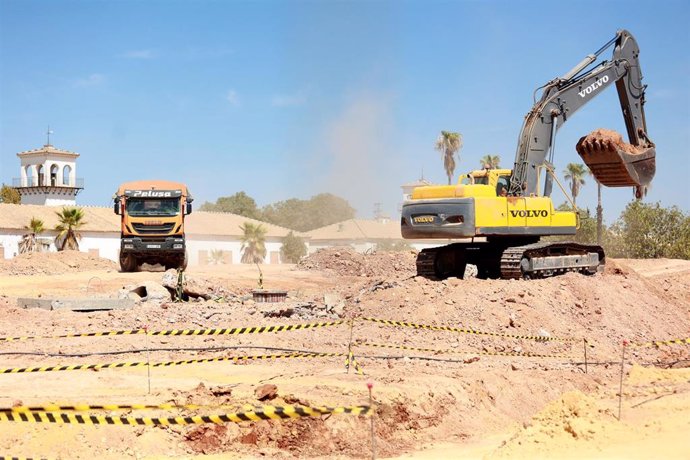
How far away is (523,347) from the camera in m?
16.3

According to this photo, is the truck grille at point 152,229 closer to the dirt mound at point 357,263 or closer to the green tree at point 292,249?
the dirt mound at point 357,263

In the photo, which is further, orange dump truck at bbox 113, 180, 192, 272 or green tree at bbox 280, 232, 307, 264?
green tree at bbox 280, 232, 307, 264

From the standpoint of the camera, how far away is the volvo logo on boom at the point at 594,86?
22125mm

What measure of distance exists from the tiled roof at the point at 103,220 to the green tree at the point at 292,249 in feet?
3.83

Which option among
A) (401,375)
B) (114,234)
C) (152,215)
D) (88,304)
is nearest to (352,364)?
(401,375)

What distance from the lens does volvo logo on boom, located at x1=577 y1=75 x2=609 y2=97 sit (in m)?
22.1

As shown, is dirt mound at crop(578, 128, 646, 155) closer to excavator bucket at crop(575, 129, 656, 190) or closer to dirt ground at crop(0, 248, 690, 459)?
excavator bucket at crop(575, 129, 656, 190)

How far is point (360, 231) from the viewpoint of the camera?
73312 mm

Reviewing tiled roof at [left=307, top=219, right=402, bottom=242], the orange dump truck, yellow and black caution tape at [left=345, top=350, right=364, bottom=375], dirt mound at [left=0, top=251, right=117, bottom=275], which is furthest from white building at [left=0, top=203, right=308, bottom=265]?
yellow and black caution tape at [left=345, top=350, right=364, bottom=375]

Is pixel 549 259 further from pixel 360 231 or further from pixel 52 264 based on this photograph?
pixel 360 231

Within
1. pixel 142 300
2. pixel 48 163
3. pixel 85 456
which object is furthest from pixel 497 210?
pixel 48 163

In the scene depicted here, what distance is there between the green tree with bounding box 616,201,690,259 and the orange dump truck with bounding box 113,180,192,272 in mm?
28055

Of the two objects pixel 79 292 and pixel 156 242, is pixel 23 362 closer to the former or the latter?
pixel 79 292

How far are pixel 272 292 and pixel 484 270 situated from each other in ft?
18.6
